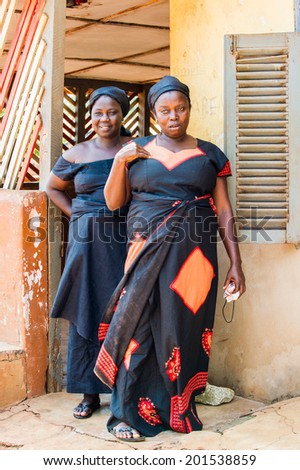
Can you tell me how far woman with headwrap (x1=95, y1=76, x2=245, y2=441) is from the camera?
3.63 metres

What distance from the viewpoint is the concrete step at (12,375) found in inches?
171

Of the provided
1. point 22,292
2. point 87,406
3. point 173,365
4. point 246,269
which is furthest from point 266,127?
point 87,406

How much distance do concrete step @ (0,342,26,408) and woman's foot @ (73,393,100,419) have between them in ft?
1.40

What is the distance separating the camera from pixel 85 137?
8.93 metres

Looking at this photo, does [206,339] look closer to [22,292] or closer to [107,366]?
[107,366]

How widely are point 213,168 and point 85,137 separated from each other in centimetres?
536

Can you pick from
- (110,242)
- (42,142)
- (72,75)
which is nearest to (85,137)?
(72,75)

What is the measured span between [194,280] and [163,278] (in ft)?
0.51

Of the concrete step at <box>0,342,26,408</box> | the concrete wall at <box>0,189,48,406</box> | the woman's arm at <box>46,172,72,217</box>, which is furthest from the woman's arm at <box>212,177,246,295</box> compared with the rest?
the concrete step at <box>0,342,26,408</box>

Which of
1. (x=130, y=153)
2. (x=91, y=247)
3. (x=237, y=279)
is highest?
(x=130, y=153)

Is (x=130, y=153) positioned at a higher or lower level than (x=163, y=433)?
higher

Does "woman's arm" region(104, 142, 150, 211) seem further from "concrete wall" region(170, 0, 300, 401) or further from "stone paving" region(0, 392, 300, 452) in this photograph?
"stone paving" region(0, 392, 300, 452)

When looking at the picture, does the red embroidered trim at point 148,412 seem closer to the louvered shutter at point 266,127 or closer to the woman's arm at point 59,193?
the louvered shutter at point 266,127

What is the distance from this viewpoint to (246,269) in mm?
4219
